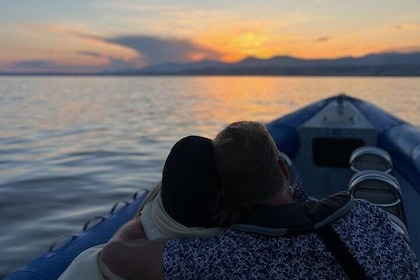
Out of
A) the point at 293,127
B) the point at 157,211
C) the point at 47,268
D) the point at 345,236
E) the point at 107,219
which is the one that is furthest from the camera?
the point at 293,127

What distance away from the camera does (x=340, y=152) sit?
6.34 m

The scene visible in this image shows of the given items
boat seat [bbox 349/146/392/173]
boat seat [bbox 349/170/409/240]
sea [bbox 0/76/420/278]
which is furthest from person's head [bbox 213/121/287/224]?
sea [bbox 0/76/420/278]

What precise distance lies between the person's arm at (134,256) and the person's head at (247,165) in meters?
0.29

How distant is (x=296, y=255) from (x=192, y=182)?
38 centimetres

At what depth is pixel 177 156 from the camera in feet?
5.37

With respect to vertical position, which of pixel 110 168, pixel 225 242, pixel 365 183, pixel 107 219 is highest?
pixel 225 242

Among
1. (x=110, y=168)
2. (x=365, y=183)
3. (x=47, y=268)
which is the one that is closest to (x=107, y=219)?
(x=47, y=268)

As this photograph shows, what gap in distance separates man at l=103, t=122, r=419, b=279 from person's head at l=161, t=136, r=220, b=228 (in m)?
0.04

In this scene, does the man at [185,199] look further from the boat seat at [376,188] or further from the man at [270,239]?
the boat seat at [376,188]

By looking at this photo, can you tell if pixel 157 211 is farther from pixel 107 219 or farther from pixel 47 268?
pixel 107 219

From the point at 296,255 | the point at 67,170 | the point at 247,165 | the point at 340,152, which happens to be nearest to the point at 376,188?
the point at 296,255

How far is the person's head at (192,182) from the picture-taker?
161cm

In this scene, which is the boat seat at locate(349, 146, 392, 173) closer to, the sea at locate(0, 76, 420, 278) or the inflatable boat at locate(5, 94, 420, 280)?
the inflatable boat at locate(5, 94, 420, 280)

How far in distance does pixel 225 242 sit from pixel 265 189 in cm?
21
